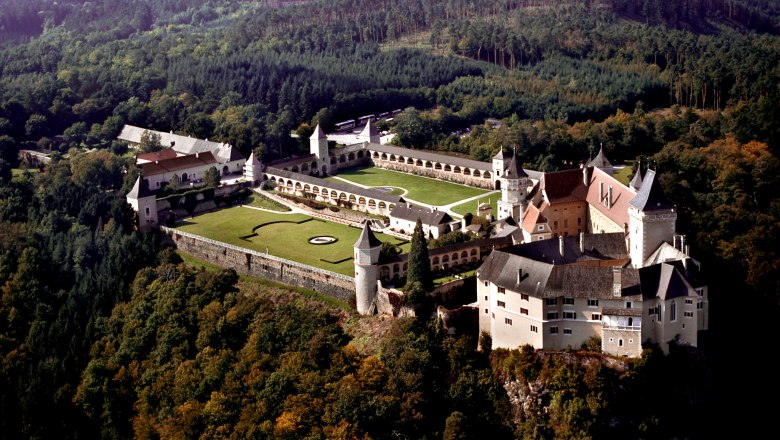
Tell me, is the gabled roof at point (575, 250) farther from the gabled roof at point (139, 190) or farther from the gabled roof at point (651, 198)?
the gabled roof at point (139, 190)

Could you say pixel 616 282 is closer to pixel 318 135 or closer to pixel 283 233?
pixel 283 233

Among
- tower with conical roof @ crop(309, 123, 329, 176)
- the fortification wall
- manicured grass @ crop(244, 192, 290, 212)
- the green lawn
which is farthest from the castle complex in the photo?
tower with conical roof @ crop(309, 123, 329, 176)

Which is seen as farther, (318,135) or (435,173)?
(318,135)

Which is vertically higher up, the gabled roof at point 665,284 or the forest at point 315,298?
the gabled roof at point 665,284

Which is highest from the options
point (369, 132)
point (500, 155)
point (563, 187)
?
point (563, 187)

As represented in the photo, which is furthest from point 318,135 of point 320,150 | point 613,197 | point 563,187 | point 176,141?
point 613,197

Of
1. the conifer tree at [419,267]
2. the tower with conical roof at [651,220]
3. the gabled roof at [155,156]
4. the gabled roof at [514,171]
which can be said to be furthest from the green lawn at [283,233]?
the tower with conical roof at [651,220]

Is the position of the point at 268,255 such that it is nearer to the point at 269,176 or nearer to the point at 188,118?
the point at 269,176
